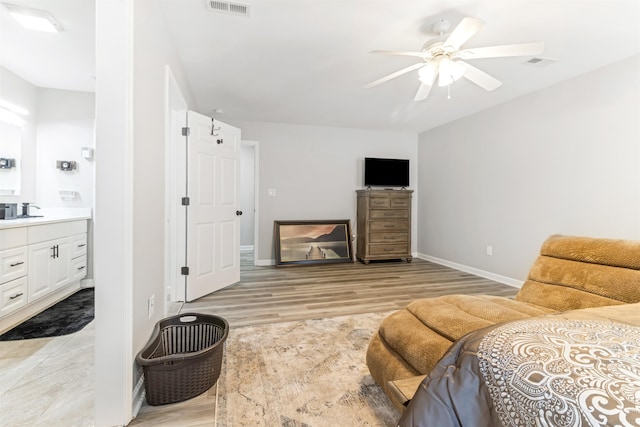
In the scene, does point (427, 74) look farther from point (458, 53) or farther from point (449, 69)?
point (458, 53)

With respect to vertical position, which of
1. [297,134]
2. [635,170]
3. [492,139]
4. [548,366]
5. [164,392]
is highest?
[297,134]

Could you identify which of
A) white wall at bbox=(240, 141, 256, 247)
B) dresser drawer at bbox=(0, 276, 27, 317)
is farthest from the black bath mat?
white wall at bbox=(240, 141, 256, 247)

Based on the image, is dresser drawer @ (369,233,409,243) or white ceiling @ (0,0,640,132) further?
dresser drawer @ (369,233,409,243)

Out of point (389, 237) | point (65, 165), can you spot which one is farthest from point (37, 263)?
point (389, 237)

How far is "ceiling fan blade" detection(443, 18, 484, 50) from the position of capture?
167cm

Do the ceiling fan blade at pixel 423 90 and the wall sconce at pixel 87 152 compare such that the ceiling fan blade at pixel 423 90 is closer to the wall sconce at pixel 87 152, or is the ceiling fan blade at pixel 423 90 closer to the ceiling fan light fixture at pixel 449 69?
the ceiling fan light fixture at pixel 449 69

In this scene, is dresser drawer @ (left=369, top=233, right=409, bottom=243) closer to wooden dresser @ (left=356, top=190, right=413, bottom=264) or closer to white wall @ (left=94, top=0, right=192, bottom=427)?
wooden dresser @ (left=356, top=190, right=413, bottom=264)

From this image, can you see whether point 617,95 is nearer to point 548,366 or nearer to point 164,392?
point 548,366

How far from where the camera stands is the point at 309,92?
3.48 meters

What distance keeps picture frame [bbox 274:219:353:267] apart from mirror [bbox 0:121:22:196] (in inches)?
122

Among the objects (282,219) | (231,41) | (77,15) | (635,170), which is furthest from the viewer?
(282,219)

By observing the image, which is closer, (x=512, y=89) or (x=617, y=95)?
(x=617, y=95)

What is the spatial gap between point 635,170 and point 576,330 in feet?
9.82

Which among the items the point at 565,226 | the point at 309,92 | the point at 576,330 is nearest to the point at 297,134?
the point at 309,92
